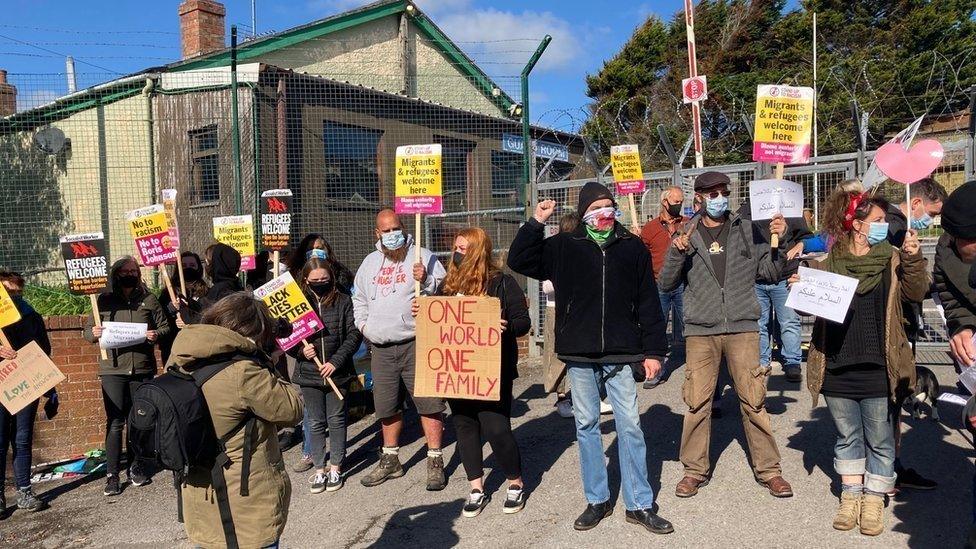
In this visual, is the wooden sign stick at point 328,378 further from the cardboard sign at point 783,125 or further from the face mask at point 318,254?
the cardboard sign at point 783,125

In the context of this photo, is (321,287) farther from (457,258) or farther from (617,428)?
(617,428)

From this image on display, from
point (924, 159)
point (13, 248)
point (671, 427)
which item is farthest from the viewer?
point (13, 248)

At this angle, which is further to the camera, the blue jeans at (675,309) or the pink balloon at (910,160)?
the blue jeans at (675,309)

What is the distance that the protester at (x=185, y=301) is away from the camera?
6.52m

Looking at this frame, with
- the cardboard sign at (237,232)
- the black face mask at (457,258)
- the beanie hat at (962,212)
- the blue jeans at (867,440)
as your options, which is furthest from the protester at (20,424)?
the beanie hat at (962,212)

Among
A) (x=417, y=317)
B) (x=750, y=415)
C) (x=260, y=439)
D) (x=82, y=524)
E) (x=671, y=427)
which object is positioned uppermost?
(x=417, y=317)

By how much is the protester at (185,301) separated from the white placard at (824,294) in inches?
178

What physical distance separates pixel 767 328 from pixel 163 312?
5.81 m

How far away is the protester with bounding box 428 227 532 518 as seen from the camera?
16.9 ft

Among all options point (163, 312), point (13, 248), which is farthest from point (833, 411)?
point (13, 248)

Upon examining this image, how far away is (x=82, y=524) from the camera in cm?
588

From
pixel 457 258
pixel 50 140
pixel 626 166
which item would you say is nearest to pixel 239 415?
pixel 457 258

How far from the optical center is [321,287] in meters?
6.04

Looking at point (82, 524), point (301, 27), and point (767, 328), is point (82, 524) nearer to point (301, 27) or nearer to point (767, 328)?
point (767, 328)
